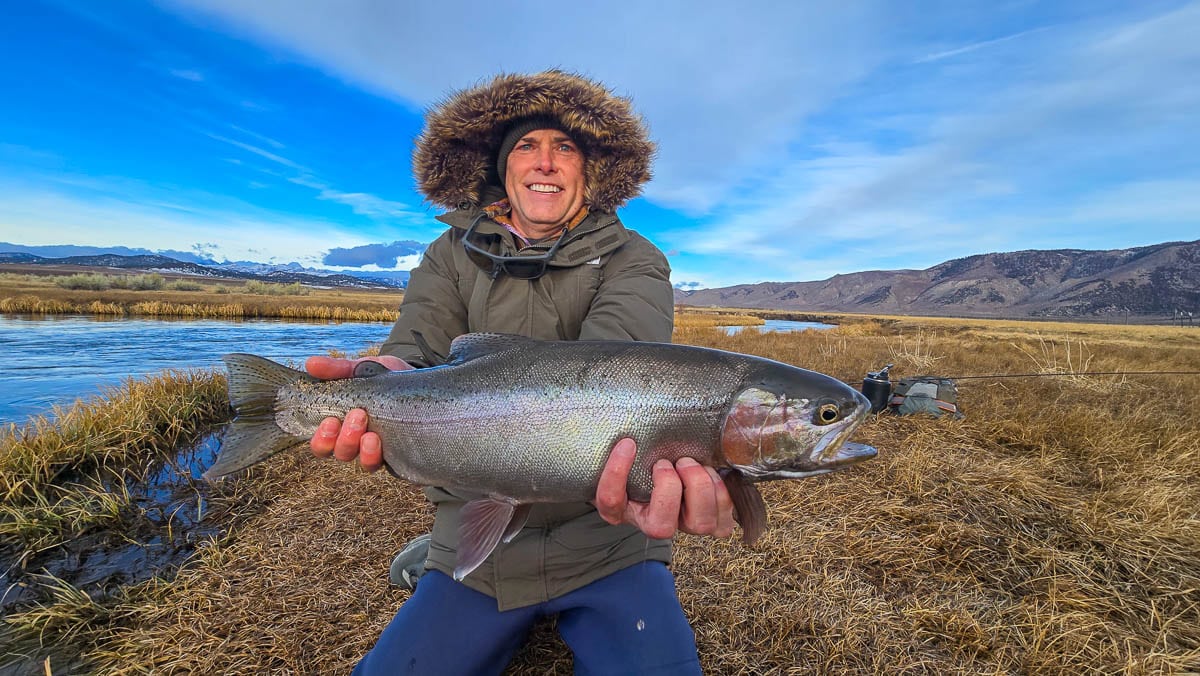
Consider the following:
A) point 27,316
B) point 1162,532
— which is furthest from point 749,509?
point 27,316

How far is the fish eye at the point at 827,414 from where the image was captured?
233cm

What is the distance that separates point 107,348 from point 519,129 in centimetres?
2557

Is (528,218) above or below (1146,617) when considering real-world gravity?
above

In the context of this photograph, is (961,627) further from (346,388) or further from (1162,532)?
(346,388)

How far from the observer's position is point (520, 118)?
4.12 m

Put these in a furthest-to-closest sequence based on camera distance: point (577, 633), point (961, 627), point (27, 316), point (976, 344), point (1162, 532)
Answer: point (27, 316) < point (976, 344) < point (1162, 532) < point (961, 627) < point (577, 633)

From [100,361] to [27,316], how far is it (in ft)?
79.5

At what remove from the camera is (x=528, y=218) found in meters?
3.82

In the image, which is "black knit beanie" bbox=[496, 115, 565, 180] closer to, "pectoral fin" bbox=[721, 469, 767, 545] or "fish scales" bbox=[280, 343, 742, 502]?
"fish scales" bbox=[280, 343, 742, 502]

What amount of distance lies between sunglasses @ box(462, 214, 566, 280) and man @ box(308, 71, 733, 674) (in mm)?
14

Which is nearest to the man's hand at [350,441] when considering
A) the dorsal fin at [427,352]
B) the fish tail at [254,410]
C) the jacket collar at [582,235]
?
the fish tail at [254,410]

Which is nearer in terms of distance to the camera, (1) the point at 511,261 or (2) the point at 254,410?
(2) the point at 254,410

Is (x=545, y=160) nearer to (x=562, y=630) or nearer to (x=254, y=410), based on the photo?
(x=254, y=410)

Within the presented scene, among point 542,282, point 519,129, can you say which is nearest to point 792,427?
point 542,282
